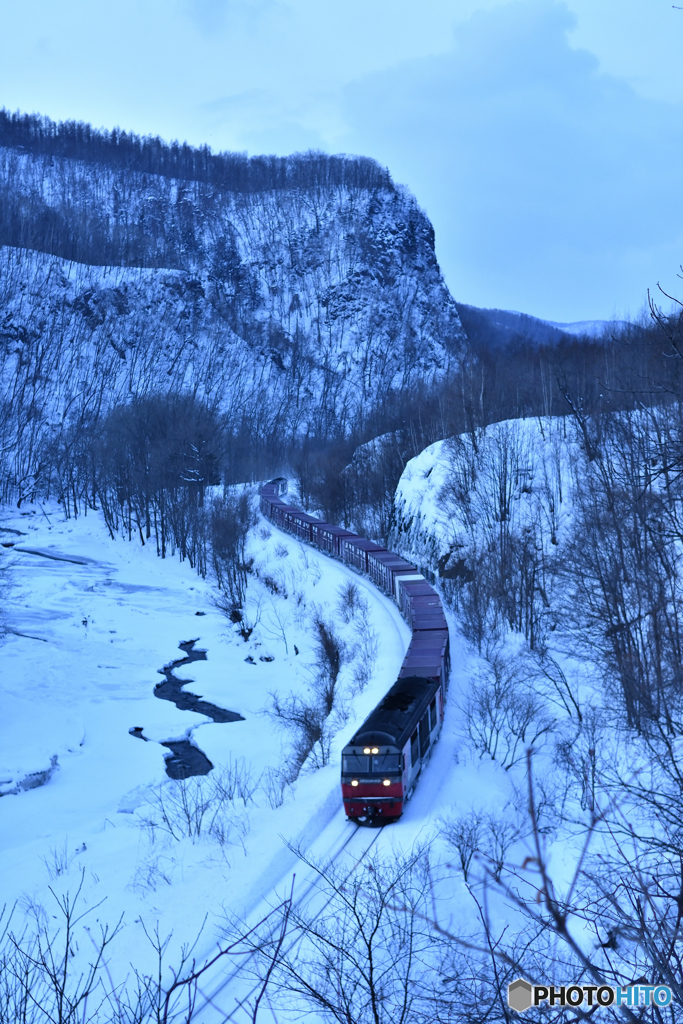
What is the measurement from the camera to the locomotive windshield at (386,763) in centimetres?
1534

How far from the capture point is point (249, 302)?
5374 inches

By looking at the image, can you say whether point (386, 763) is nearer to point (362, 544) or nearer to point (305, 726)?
point (305, 726)

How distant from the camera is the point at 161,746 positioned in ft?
90.5

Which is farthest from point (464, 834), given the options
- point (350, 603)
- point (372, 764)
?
point (350, 603)

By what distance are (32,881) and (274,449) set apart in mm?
105836

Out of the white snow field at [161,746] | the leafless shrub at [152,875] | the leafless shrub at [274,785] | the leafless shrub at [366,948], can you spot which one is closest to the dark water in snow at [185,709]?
the white snow field at [161,746]

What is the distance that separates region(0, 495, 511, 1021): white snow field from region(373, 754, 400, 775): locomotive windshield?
137 cm

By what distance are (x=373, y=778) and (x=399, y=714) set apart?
2.05m

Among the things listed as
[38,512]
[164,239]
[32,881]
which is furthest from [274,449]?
[32,881]

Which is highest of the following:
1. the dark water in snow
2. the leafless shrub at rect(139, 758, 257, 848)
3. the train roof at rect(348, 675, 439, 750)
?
the train roof at rect(348, 675, 439, 750)

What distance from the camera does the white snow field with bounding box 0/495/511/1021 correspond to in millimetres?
14180

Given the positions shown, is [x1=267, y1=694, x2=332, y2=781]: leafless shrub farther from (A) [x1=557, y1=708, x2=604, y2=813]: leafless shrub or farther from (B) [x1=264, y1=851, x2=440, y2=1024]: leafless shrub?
(B) [x1=264, y1=851, x2=440, y2=1024]: leafless shrub

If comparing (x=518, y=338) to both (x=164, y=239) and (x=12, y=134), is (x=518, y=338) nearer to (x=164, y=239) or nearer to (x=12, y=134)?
(x=164, y=239)

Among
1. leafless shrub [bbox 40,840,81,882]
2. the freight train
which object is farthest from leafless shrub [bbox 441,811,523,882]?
leafless shrub [bbox 40,840,81,882]
